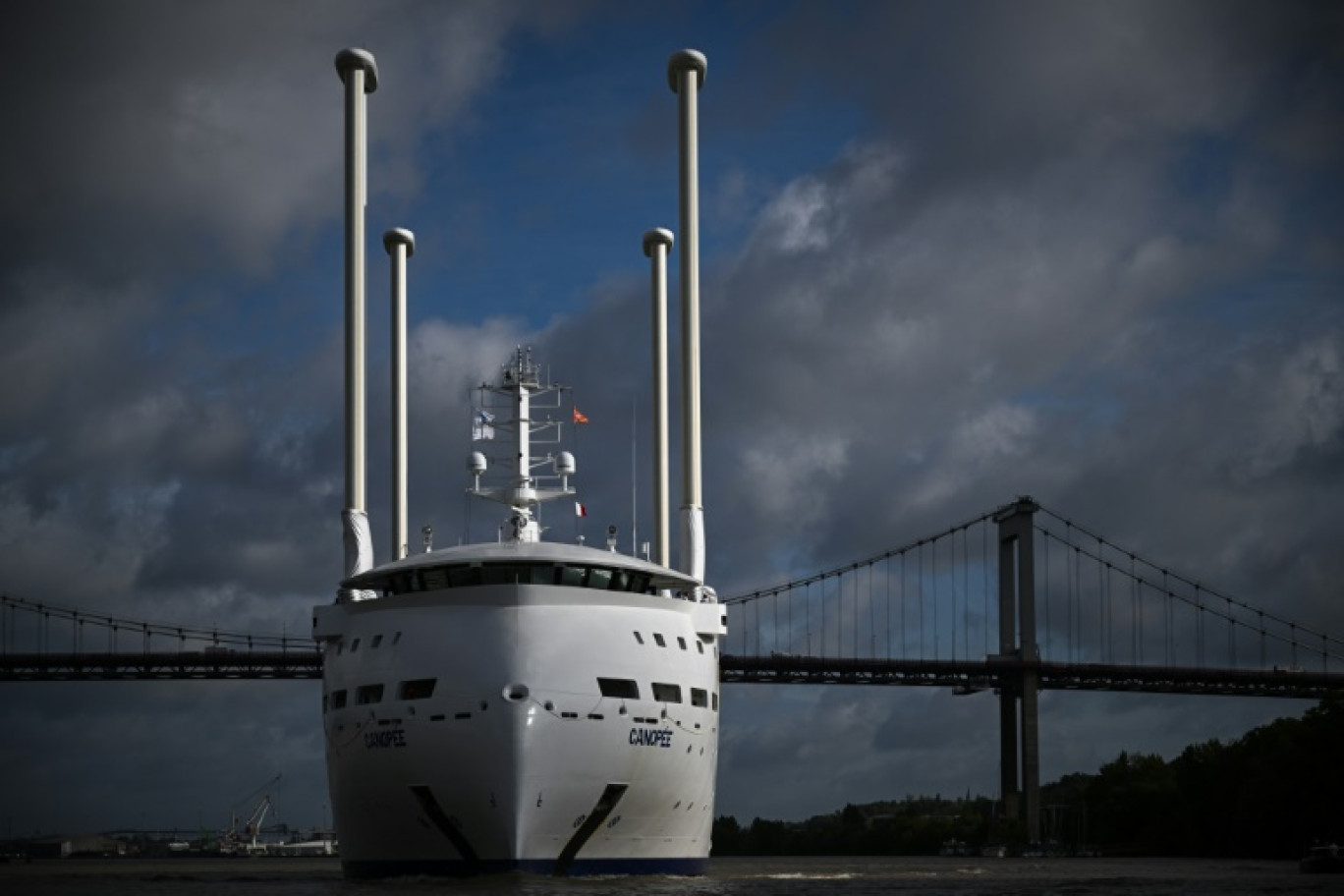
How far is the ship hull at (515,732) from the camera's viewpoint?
30.3 meters

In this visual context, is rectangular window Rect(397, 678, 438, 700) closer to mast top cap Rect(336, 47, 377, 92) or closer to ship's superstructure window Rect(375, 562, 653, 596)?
ship's superstructure window Rect(375, 562, 653, 596)

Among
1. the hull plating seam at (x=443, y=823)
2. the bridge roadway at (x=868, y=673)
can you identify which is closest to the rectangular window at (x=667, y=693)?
the hull plating seam at (x=443, y=823)

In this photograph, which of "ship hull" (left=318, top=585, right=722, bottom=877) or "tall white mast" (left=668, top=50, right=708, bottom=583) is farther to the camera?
"tall white mast" (left=668, top=50, right=708, bottom=583)

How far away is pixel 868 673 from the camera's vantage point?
94.3 m

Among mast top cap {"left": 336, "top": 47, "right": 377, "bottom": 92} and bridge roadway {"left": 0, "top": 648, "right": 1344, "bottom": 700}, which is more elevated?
mast top cap {"left": 336, "top": 47, "right": 377, "bottom": 92}

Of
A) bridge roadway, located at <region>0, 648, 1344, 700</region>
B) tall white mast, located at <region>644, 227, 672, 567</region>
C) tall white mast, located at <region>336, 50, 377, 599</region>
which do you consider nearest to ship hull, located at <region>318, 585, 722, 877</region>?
tall white mast, located at <region>336, 50, 377, 599</region>

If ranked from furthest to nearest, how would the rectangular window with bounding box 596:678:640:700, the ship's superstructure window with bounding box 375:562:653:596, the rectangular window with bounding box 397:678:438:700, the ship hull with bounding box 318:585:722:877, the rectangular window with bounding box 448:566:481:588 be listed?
the rectangular window with bounding box 448:566:481:588, the ship's superstructure window with bounding box 375:562:653:596, the rectangular window with bounding box 596:678:640:700, the rectangular window with bounding box 397:678:438:700, the ship hull with bounding box 318:585:722:877

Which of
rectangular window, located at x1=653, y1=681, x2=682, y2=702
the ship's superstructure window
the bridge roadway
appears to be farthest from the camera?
the bridge roadway

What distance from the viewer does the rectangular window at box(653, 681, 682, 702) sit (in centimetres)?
3247

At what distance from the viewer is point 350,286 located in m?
40.5

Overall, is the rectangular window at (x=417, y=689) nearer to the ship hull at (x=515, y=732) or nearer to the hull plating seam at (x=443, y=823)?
the ship hull at (x=515, y=732)

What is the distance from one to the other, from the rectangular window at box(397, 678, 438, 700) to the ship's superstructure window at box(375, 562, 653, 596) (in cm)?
186

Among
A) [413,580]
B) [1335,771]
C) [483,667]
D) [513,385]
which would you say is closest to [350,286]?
[513,385]

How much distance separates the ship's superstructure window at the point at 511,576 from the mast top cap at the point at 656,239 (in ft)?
49.5
